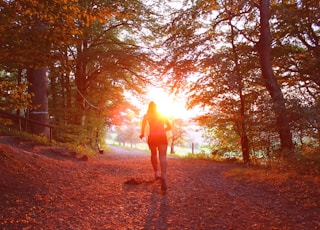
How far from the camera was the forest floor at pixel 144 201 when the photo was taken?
13.6 feet

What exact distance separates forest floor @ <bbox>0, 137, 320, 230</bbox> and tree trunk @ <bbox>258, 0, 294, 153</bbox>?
8.65 feet

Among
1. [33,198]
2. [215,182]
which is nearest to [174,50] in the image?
[215,182]

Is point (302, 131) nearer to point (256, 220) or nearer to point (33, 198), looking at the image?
point (256, 220)

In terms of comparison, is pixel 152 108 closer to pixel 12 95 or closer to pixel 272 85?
pixel 12 95

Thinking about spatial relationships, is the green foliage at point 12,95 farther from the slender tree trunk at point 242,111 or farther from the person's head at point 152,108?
the slender tree trunk at point 242,111

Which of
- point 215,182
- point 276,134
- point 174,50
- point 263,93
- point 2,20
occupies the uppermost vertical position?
point 174,50

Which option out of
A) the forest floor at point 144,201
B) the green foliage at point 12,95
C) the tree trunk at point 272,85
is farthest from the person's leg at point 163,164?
the tree trunk at point 272,85

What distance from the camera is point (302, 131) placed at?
8453 mm

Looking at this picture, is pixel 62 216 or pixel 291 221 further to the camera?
pixel 62 216

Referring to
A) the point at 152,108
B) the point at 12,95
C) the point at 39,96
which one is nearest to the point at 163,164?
the point at 152,108

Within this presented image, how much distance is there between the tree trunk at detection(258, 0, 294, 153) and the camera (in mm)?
8547

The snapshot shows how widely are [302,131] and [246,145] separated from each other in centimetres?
422

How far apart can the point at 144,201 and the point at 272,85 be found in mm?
6940

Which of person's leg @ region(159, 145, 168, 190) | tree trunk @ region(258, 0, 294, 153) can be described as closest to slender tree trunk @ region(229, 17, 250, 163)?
tree trunk @ region(258, 0, 294, 153)
